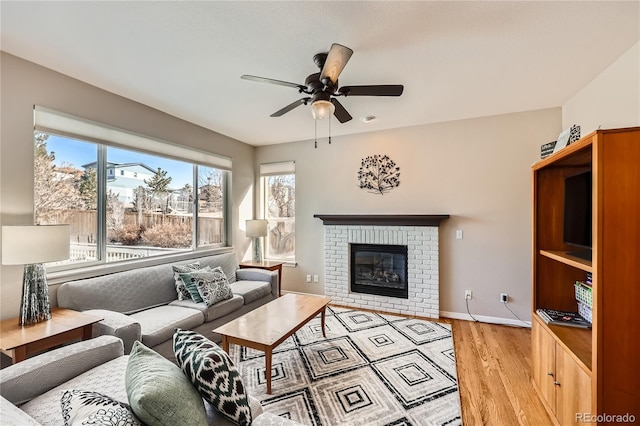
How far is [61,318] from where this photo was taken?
6.80 feet

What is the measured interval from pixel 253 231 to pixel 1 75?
2.96m

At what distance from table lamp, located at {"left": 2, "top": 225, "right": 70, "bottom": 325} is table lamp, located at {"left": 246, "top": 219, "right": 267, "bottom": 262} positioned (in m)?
2.42

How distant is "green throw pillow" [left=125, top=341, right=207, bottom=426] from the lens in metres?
0.89

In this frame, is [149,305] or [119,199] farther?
[119,199]

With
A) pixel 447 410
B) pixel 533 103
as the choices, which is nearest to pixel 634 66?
pixel 533 103

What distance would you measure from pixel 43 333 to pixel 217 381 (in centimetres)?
160

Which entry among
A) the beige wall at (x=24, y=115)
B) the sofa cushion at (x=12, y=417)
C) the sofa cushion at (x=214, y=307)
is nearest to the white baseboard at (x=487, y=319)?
the sofa cushion at (x=214, y=307)

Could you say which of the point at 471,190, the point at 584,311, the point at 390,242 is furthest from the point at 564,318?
the point at 390,242

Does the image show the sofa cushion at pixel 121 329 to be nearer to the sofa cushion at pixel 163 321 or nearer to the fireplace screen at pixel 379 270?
the sofa cushion at pixel 163 321

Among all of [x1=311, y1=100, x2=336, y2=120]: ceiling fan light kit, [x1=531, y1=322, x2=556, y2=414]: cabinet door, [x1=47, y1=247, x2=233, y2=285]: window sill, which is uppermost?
[x1=311, y1=100, x2=336, y2=120]: ceiling fan light kit

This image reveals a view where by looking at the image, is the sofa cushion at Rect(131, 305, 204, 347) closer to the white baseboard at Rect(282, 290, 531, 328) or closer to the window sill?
the window sill

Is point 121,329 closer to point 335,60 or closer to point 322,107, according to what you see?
point 322,107

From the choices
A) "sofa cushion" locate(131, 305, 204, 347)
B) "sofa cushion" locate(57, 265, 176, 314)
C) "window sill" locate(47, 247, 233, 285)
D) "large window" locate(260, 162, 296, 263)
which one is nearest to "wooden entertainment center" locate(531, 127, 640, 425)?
"sofa cushion" locate(131, 305, 204, 347)

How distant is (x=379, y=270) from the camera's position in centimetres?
412
